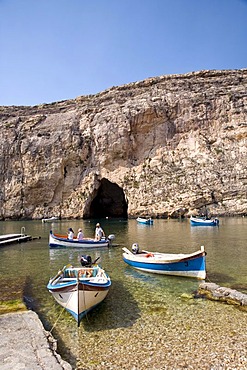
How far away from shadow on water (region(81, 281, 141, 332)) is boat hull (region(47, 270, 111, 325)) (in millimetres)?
312

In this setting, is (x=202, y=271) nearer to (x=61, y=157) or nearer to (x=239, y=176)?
(x=239, y=176)

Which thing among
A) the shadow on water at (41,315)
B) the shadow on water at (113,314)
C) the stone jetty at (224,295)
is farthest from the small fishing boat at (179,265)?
the shadow on water at (41,315)

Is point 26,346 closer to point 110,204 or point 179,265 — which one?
point 179,265

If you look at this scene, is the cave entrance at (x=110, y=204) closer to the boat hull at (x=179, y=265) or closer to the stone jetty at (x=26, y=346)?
the boat hull at (x=179, y=265)

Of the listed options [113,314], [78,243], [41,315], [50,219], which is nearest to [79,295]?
[113,314]

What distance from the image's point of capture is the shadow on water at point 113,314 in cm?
831

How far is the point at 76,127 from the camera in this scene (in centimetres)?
6366

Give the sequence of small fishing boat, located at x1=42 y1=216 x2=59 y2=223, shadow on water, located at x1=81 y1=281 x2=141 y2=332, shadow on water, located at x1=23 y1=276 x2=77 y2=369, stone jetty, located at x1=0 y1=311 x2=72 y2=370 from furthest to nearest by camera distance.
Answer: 1. small fishing boat, located at x1=42 y1=216 x2=59 y2=223
2. shadow on water, located at x1=81 y1=281 x2=141 y2=332
3. shadow on water, located at x1=23 y1=276 x2=77 y2=369
4. stone jetty, located at x1=0 y1=311 x2=72 y2=370

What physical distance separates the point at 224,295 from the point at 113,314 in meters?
3.88

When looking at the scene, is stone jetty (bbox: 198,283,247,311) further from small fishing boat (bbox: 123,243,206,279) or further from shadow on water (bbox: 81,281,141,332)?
shadow on water (bbox: 81,281,141,332)

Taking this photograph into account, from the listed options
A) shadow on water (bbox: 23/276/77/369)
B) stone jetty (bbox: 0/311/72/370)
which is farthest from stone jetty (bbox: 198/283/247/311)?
stone jetty (bbox: 0/311/72/370)

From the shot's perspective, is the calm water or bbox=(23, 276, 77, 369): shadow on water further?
the calm water

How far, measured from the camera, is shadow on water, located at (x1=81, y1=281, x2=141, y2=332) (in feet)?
27.3

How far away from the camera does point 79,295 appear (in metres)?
8.47
